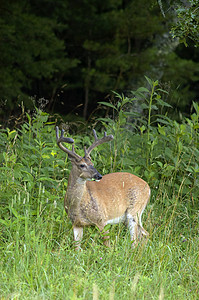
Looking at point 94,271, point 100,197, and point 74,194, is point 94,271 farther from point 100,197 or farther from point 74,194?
point 100,197

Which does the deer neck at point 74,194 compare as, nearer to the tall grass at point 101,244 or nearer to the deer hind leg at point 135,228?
the tall grass at point 101,244

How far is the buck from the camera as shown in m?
4.68

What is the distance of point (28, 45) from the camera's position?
38.5ft

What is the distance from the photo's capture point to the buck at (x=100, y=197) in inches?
184

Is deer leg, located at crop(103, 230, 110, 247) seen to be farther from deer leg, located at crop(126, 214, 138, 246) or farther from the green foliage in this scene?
the green foliage

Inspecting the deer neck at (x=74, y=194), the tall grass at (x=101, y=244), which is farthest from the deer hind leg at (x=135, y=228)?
the deer neck at (x=74, y=194)

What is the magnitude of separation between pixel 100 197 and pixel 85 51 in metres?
9.43

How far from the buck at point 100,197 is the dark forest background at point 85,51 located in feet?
19.1

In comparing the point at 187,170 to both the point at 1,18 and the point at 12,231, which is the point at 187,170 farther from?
the point at 1,18

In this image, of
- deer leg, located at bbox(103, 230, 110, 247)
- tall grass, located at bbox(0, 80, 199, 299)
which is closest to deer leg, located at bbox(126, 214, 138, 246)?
tall grass, located at bbox(0, 80, 199, 299)

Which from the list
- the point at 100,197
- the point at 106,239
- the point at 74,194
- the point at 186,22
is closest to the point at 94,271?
the point at 106,239

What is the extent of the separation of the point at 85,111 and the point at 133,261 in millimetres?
9423

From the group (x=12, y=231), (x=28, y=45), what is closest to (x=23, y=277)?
(x=12, y=231)

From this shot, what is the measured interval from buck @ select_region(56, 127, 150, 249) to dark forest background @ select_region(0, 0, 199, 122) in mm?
5815
